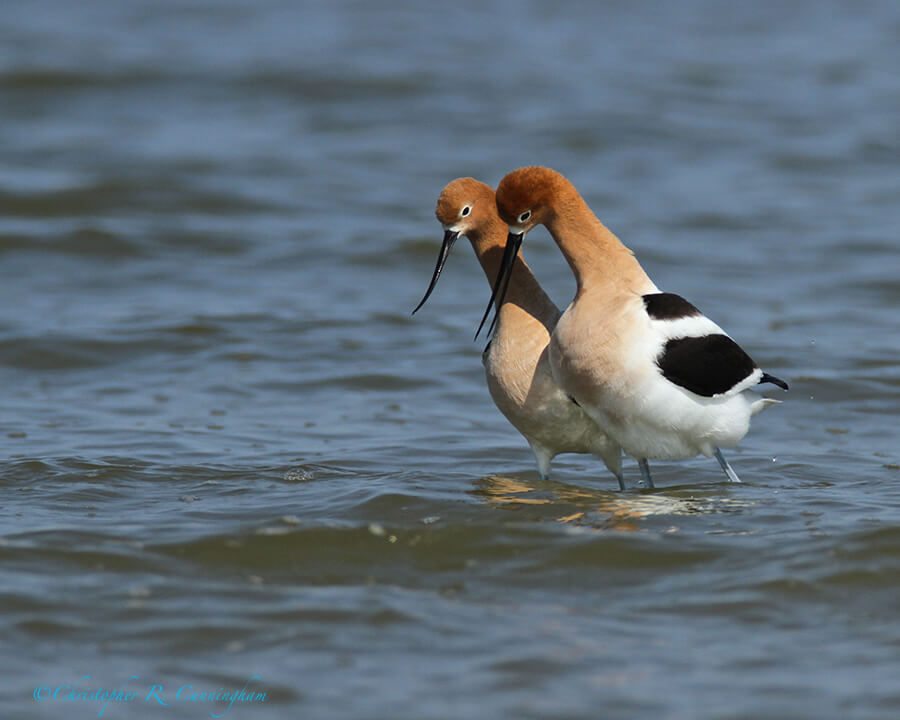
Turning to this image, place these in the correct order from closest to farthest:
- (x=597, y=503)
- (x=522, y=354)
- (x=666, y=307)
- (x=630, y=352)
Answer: (x=630, y=352) < (x=666, y=307) < (x=597, y=503) < (x=522, y=354)

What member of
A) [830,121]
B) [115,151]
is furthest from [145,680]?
[830,121]

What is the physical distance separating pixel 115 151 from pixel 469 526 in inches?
493

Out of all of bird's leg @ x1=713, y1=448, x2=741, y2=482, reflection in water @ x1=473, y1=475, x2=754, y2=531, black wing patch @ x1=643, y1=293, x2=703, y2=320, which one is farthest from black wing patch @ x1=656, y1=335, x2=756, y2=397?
reflection in water @ x1=473, y1=475, x2=754, y2=531

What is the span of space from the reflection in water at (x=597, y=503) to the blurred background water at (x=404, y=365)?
39mm

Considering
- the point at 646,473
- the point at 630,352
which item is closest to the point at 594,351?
the point at 630,352

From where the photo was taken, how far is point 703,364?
22.0 feet

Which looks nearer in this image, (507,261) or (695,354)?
(695,354)

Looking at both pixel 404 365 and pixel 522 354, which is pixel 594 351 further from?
pixel 404 365

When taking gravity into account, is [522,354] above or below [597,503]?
above

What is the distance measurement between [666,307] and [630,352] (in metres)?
0.32

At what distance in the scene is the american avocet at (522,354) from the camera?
712 cm

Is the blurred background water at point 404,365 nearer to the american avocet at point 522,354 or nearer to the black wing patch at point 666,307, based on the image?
the american avocet at point 522,354

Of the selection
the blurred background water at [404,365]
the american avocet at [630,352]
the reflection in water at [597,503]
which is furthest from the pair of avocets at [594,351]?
the blurred background water at [404,365]

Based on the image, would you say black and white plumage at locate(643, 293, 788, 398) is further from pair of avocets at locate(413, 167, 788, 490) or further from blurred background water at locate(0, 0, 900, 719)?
blurred background water at locate(0, 0, 900, 719)
